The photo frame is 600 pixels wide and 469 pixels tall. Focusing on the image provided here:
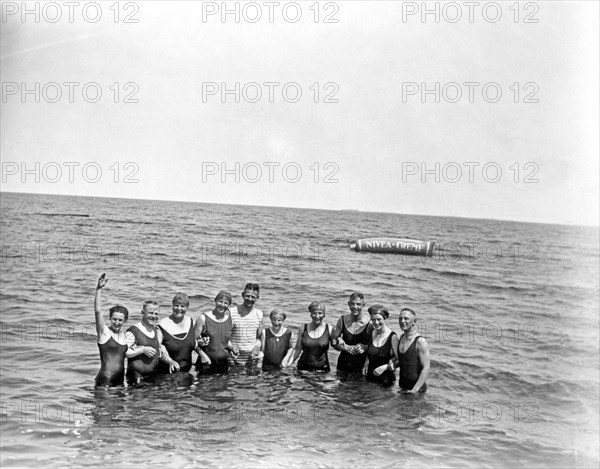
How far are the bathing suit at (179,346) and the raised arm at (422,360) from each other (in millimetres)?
2975

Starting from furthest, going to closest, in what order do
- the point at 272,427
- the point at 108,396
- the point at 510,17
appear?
the point at 510,17
the point at 108,396
the point at 272,427

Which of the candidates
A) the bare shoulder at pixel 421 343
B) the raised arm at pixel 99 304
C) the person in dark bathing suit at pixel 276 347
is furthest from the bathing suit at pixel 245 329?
the bare shoulder at pixel 421 343

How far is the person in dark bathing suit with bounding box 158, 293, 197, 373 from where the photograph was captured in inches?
263

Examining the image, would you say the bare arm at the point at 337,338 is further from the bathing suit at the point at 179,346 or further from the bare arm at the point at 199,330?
the bathing suit at the point at 179,346

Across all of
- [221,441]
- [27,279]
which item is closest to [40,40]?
[221,441]

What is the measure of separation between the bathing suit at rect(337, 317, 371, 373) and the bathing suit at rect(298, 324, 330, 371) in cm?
25

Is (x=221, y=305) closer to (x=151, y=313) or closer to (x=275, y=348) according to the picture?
(x=151, y=313)

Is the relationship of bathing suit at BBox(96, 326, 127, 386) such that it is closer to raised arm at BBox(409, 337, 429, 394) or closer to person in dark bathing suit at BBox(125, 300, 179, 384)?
person in dark bathing suit at BBox(125, 300, 179, 384)

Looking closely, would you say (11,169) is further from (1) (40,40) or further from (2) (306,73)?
(2) (306,73)

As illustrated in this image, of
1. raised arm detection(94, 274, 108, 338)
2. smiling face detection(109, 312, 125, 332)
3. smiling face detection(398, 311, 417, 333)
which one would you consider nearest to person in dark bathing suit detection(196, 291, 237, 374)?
smiling face detection(109, 312, 125, 332)

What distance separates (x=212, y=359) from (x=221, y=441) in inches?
67.6

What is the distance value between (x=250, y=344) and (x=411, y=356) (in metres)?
2.21

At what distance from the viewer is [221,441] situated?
5.51m

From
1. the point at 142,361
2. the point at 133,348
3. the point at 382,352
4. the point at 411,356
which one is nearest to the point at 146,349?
the point at 133,348
